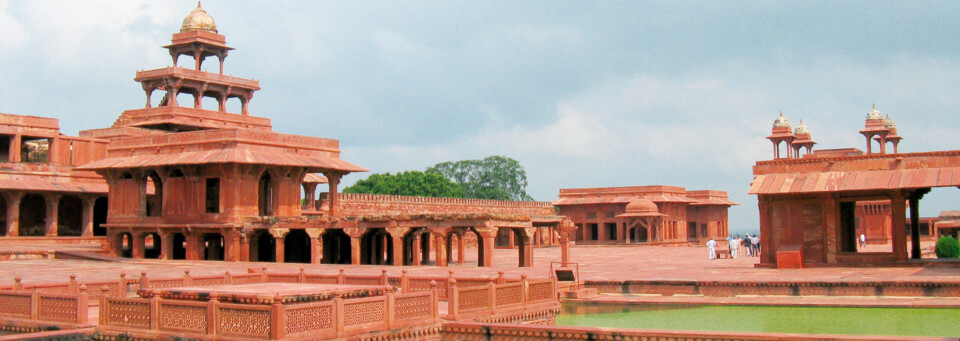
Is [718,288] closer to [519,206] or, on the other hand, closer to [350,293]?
[350,293]

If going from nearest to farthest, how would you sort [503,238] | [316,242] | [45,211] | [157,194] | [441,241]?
[441,241] < [316,242] < [157,194] < [45,211] < [503,238]

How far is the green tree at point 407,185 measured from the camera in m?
79.1

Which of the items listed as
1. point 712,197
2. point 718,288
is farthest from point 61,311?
point 712,197

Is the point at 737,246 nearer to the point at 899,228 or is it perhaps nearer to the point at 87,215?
the point at 899,228

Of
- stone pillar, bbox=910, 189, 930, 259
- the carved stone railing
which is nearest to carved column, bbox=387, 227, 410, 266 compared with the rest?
stone pillar, bbox=910, 189, 930, 259

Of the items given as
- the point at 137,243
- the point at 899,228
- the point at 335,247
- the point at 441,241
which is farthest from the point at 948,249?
the point at 137,243

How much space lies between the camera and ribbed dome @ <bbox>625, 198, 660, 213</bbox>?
55.6m

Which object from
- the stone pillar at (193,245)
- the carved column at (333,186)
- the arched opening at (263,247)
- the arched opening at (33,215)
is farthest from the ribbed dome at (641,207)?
the arched opening at (33,215)

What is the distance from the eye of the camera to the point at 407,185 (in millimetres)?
79500

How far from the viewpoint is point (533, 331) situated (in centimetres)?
1408

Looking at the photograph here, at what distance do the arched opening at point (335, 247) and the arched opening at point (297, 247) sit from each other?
1205 millimetres

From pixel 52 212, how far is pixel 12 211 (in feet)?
5.44

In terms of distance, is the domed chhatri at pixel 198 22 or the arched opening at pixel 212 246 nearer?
the arched opening at pixel 212 246

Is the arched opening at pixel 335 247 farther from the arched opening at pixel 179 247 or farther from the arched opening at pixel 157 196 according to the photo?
the arched opening at pixel 157 196
